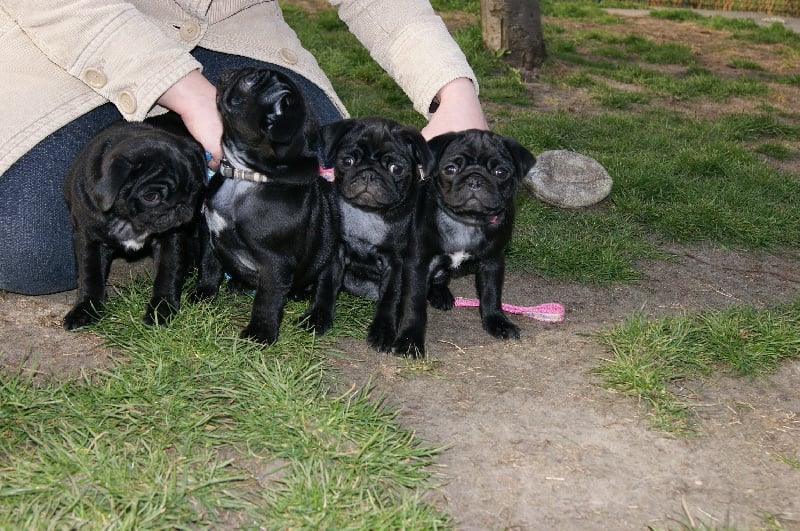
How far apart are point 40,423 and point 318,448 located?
1072 mm

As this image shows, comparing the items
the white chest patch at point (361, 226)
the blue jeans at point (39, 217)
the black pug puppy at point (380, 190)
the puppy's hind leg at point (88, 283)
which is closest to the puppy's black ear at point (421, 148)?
the black pug puppy at point (380, 190)

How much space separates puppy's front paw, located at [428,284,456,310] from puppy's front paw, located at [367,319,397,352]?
1.99 ft

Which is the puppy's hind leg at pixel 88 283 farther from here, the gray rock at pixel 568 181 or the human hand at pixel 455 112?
the gray rock at pixel 568 181


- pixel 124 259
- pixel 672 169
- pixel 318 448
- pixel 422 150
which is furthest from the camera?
pixel 672 169

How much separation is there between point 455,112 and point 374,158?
2.60ft

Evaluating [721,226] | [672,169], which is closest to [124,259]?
[721,226]

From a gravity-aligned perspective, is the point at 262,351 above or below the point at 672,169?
above

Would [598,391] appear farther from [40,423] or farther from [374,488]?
[40,423]

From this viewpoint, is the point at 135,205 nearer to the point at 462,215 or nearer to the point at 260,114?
the point at 260,114

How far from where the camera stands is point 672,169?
24.3ft

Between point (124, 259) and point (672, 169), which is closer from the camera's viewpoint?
point (124, 259)

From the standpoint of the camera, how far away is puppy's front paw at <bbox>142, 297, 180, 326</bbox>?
13.5ft

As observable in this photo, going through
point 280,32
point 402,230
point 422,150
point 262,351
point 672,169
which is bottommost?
point 672,169

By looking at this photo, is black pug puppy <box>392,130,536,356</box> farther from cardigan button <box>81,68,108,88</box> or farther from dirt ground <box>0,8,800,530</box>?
cardigan button <box>81,68,108,88</box>
